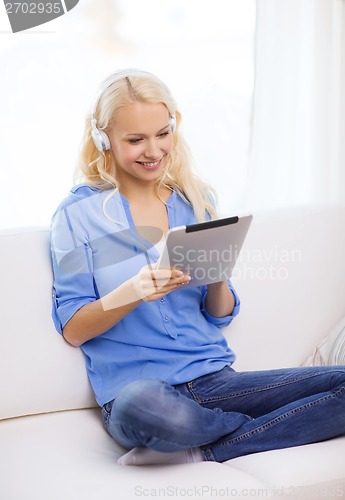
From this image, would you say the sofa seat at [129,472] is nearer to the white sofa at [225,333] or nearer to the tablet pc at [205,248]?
the white sofa at [225,333]

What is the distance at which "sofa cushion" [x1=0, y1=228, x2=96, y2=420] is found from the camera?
1.64 meters

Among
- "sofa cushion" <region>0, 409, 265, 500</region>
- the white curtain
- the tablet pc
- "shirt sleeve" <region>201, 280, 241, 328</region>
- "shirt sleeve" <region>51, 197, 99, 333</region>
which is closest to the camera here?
"sofa cushion" <region>0, 409, 265, 500</region>

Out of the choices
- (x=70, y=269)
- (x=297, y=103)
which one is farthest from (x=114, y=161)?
(x=297, y=103)

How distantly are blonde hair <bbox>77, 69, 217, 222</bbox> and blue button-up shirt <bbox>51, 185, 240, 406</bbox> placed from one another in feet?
0.23

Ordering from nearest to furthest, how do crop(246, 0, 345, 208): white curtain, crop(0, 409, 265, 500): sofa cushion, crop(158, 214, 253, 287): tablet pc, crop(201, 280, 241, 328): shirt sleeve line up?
crop(0, 409, 265, 500): sofa cushion
crop(158, 214, 253, 287): tablet pc
crop(201, 280, 241, 328): shirt sleeve
crop(246, 0, 345, 208): white curtain

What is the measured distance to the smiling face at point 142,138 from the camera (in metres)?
1.64

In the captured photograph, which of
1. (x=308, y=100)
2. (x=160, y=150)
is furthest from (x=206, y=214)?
(x=308, y=100)

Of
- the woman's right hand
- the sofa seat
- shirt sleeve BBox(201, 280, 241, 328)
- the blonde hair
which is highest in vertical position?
the blonde hair

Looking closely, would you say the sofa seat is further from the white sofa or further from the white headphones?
the white headphones

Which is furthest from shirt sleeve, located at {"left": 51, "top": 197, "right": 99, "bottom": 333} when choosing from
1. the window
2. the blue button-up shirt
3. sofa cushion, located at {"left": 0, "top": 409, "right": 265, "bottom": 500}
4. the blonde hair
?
the window

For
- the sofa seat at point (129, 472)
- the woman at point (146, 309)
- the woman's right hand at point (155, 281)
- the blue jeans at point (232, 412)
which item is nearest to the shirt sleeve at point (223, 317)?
the woman at point (146, 309)

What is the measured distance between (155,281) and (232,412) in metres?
0.34

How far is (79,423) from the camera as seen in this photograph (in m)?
1.66

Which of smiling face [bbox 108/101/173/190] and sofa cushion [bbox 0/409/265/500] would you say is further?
smiling face [bbox 108/101/173/190]
